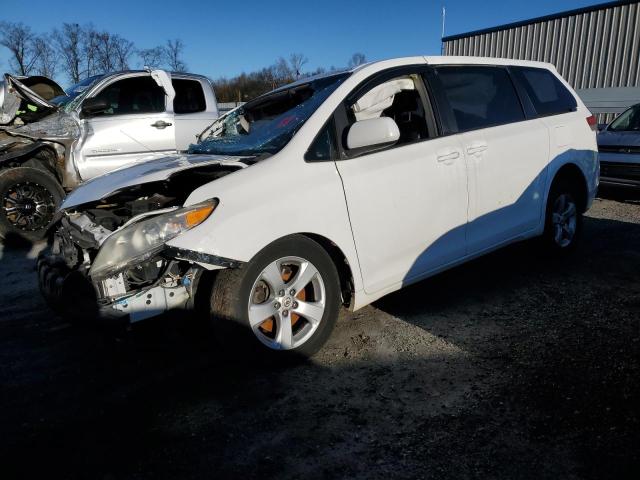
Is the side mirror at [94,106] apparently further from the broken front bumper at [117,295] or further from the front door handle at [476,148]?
the front door handle at [476,148]

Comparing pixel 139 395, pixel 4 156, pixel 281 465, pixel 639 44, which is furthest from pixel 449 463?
pixel 639 44

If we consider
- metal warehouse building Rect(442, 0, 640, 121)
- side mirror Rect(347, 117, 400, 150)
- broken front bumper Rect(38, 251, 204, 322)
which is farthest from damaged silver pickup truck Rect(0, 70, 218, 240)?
metal warehouse building Rect(442, 0, 640, 121)

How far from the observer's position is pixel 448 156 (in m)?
3.23

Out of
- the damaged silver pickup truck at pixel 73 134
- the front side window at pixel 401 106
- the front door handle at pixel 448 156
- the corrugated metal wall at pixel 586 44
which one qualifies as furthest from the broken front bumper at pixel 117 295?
the corrugated metal wall at pixel 586 44

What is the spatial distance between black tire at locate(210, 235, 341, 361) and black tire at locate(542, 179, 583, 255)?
8.25 ft

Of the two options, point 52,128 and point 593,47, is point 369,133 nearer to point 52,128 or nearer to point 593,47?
point 52,128

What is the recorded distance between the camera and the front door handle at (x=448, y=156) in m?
3.20

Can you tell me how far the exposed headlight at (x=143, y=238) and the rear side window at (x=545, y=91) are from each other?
10.3 ft

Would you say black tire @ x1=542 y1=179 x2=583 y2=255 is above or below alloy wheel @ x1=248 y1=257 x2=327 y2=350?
below

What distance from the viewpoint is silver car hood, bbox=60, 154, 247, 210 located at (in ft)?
9.15

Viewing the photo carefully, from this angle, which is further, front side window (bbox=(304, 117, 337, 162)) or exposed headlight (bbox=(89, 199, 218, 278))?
front side window (bbox=(304, 117, 337, 162))

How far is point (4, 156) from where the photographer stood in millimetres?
5398

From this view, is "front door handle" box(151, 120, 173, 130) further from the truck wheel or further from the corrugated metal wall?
the corrugated metal wall

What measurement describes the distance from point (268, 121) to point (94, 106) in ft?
11.4
